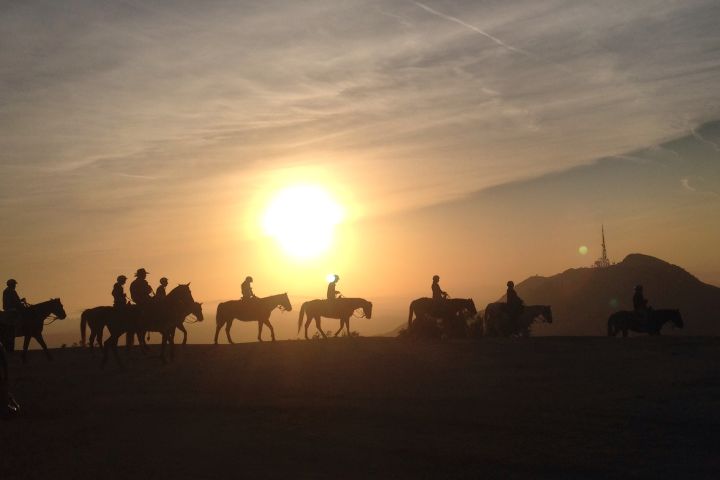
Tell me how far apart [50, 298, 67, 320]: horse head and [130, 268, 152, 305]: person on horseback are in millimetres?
4014

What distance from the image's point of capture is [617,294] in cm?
13312

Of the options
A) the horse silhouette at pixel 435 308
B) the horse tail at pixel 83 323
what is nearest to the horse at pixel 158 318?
the horse tail at pixel 83 323

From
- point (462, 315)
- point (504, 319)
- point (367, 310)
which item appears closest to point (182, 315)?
point (367, 310)

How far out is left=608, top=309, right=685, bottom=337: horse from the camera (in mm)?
40719

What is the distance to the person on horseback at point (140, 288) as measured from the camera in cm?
2942

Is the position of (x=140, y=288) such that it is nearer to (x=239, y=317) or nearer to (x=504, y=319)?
(x=239, y=317)

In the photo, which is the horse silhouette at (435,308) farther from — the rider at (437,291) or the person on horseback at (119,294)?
the person on horseback at (119,294)

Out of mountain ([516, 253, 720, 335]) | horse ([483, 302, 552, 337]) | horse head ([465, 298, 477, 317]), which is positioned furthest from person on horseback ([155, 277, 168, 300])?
mountain ([516, 253, 720, 335])

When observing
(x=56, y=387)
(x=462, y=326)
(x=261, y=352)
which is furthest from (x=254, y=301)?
(x=56, y=387)

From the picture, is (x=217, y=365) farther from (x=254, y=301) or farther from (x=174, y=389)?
(x=254, y=301)

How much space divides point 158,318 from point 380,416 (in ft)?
45.0

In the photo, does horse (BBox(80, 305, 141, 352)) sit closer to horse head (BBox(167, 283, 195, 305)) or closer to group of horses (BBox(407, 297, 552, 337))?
horse head (BBox(167, 283, 195, 305))

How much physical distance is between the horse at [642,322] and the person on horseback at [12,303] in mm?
25486

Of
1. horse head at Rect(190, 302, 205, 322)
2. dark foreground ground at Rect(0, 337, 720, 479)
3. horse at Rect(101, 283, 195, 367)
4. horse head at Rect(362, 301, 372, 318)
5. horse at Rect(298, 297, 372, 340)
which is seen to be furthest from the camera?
horse head at Rect(362, 301, 372, 318)
